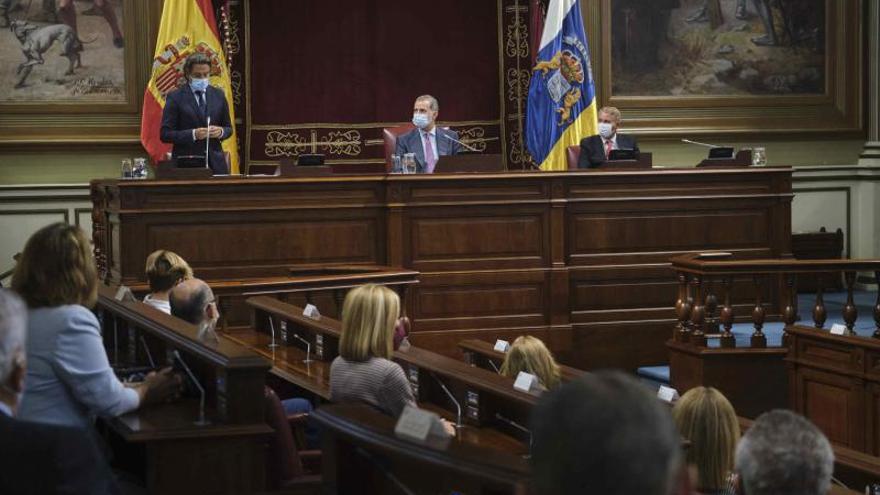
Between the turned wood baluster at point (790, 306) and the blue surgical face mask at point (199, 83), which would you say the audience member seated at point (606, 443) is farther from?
the blue surgical face mask at point (199, 83)

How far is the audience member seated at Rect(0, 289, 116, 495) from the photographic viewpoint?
8.47 ft

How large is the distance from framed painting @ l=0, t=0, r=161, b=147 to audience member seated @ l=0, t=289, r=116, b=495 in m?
9.45

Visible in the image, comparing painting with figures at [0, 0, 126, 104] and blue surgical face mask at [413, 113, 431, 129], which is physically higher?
painting with figures at [0, 0, 126, 104]

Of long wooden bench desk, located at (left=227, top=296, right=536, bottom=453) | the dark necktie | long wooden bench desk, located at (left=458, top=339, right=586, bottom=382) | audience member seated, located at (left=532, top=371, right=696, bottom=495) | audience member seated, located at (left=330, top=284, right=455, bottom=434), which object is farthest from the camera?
the dark necktie

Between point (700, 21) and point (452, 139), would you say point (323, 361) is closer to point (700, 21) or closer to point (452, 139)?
point (452, 139)

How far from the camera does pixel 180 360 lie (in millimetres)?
4863

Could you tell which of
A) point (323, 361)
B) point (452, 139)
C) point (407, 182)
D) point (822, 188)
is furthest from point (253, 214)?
point (822, 188)

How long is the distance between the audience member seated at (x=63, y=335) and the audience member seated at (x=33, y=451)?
3.63 ft

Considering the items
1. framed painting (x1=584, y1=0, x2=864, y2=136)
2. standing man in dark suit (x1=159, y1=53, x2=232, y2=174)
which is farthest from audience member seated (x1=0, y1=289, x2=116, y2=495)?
framed painting (x1=584, y1=0, x2=864, y2=136)

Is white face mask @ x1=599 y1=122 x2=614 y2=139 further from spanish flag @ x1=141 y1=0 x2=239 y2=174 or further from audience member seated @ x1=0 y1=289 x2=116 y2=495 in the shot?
audience member seated @ x1=0 y1=289 x2=116 y2=495

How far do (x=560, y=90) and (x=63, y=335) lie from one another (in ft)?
28.7

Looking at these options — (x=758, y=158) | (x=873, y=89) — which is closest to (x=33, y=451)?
(x=758, y=158)

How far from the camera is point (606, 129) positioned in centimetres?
1079

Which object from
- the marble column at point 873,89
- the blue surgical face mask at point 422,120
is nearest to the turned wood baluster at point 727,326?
the blue surgical face mask at point 422,120
